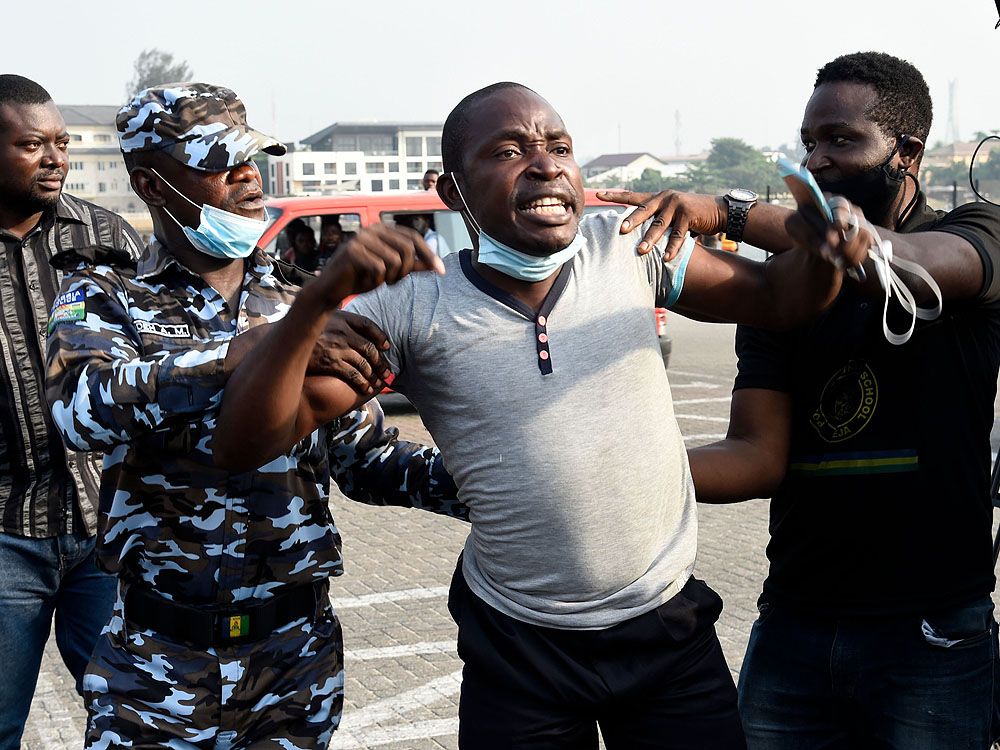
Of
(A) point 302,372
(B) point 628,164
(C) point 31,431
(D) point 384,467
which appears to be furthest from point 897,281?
(B) point 628,164

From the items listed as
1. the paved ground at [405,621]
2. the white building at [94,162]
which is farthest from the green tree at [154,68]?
the paved ground at [405,621]

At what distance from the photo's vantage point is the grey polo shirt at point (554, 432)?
2.35 meters

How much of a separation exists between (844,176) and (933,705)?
110 centimetres

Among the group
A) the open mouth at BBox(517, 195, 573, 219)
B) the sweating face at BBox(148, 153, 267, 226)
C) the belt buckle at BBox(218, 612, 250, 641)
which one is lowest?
the belt buckle at BBox(218, 612, 250, 641)

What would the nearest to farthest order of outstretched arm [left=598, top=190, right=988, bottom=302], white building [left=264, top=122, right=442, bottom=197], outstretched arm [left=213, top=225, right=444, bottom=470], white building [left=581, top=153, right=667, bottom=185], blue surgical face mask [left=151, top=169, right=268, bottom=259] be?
outstretched arm [left=213, top=225, right=444, bottom=470] < outstretched arm [left=598, top=190, right=988, bottom=302] < blue surgical face mask [left=151, top=169, right=268, bottom=259] < white building [left=264, top=122, right=442, bottom=197] < white building [left=581, top=153, right=667, bottom=185]

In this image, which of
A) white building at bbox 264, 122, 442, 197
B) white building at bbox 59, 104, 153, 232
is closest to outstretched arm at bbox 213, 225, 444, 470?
white building at bbox 264, 122, 442, 197

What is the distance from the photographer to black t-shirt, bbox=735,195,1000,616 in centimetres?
262

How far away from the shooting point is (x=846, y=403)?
2.70 metres

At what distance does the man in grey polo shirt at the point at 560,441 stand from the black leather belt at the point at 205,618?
0.41 m

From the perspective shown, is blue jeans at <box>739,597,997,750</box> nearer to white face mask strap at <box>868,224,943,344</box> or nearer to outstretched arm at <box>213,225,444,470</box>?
white face mask strap at <box>868,224,943,344</box>

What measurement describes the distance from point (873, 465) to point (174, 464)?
55.1 inches

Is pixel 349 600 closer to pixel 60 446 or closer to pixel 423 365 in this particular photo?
pixel 60 446

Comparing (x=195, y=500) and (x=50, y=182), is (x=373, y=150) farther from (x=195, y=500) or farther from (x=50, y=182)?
(x=195, y=500)

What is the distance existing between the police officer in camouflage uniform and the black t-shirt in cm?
78
